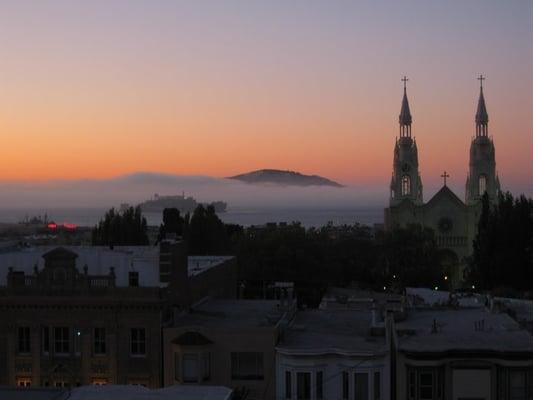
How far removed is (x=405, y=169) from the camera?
128 metres

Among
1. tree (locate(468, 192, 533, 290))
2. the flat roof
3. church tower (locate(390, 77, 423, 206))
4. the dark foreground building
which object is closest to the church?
church tower (locate(390, 77, 423, 206))

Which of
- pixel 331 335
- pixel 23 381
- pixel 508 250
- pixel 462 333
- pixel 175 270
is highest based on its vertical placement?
pixel 175 270

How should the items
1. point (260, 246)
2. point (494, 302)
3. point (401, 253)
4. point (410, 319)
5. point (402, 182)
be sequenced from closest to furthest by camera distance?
point (410, 319)
point (494, 302)
point (260, 246)
point (401, 253)
point (402, 182)

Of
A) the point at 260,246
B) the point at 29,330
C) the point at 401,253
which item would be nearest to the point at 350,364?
the point at 29,330

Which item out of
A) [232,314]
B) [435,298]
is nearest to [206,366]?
[232,314]

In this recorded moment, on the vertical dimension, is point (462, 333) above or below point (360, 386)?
above

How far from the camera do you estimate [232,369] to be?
107 ft

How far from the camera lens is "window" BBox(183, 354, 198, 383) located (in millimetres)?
32344

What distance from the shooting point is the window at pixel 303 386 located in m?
30.8

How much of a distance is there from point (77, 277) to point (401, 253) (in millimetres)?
65892

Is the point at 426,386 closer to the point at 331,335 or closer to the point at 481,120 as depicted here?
the point at 331,335

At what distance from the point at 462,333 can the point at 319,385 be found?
613 cm

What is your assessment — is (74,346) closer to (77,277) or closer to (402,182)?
(77,277)

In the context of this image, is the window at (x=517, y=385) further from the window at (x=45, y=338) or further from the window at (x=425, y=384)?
the window at (x=45, y=338)
